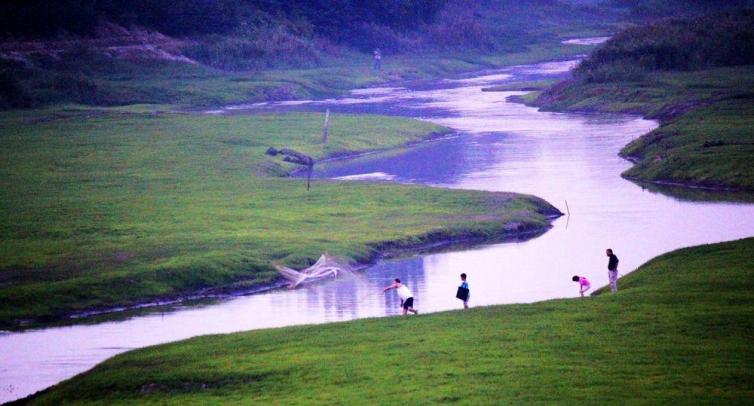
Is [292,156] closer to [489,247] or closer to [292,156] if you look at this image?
[292,156]

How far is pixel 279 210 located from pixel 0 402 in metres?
35.2

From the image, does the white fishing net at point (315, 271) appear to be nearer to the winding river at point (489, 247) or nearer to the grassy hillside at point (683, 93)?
the winding river at point (489, 247)

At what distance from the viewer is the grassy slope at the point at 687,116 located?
8400 cm

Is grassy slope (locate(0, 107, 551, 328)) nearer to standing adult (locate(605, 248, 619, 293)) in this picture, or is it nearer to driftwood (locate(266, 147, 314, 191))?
driftwood (locate(266, 147, 314, 191))

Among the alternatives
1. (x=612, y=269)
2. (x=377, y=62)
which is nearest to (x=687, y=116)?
(x=612, y=269)

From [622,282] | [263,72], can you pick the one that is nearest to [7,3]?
[263,72]

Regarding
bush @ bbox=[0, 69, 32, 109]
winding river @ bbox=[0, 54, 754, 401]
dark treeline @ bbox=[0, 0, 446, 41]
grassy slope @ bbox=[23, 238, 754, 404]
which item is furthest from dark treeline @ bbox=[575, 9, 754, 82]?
grassy slope @ bbox=[23, 238, 754, 404]

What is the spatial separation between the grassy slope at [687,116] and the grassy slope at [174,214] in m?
14.8

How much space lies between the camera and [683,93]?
127 meters

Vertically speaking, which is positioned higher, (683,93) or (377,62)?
(377,62)

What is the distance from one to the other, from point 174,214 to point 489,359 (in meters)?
39.5

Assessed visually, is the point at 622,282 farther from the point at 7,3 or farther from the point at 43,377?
the point at 7,3

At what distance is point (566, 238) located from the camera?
6588 cm

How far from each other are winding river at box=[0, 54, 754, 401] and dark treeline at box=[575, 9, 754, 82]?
89.9 ft
